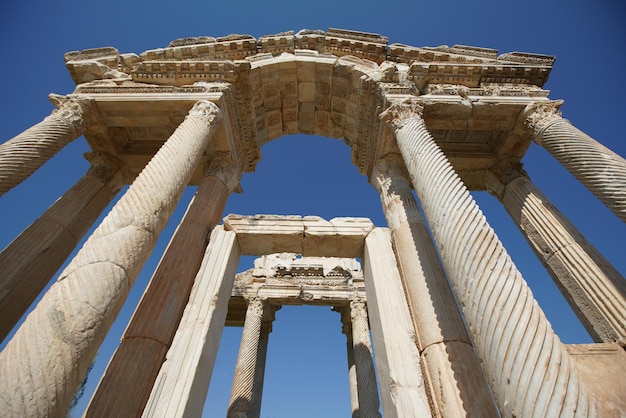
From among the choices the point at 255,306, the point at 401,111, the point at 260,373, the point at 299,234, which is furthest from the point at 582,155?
the point at 260,373

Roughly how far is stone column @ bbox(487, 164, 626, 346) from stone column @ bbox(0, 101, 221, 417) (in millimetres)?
7197

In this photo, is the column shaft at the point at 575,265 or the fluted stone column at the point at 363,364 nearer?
the column shaft at the point at 575,265

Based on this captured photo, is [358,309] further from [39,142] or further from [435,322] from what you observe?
[39,142]

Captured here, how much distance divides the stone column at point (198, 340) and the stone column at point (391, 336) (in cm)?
267

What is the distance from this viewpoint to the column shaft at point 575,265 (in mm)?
5285

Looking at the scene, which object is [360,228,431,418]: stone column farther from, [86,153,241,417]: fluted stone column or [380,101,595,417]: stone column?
[86,153,241,417]: fluted stone column

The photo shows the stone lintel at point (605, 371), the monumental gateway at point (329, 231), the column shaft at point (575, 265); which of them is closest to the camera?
the monumental gateway at point (329, 231)

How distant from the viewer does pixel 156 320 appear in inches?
201

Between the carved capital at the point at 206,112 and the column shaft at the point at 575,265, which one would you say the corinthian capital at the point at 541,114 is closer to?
the column shaft at the point at 575,265

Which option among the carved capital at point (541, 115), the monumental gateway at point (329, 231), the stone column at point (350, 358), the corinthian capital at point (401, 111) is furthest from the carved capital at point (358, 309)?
the carved capital at point (541, 115)

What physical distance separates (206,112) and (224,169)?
5.00ft

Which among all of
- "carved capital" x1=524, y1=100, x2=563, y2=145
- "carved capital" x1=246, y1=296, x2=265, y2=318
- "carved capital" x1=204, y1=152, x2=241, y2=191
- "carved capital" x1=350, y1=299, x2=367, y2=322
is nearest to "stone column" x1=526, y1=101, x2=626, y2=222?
"carved capital" x1=524, y1=100, x2=563, y2=145

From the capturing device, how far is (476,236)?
427 centimetres

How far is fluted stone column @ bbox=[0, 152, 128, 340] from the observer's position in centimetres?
579
